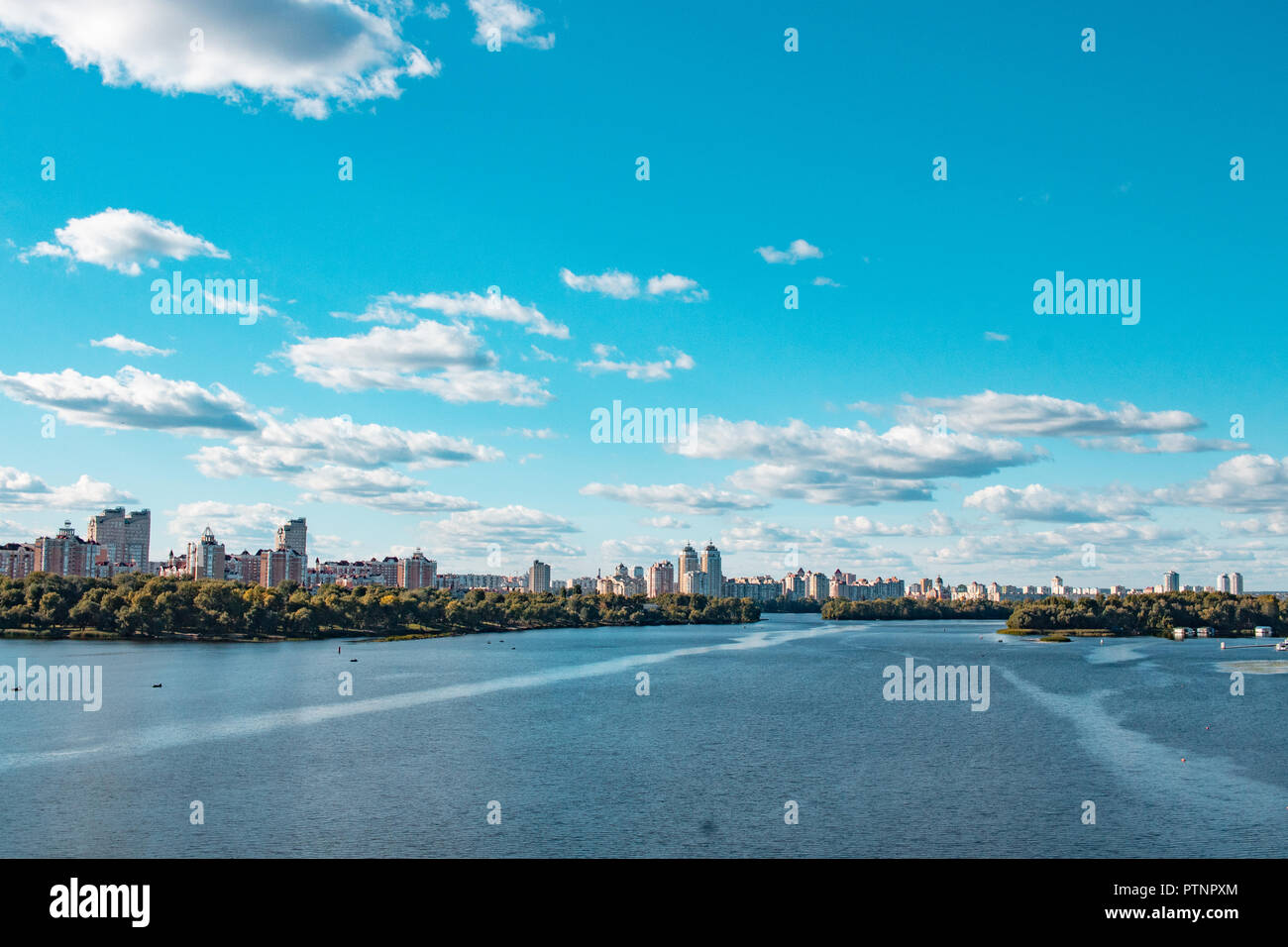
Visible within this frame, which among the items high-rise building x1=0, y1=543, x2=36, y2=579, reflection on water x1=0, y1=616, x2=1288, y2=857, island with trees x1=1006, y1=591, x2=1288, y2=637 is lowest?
island with trees x1=1006, y1=591, x2=1288, y2=637

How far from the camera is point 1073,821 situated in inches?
1282

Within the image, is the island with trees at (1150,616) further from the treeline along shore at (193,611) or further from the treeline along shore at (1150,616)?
the treeline along shore at (193,611)

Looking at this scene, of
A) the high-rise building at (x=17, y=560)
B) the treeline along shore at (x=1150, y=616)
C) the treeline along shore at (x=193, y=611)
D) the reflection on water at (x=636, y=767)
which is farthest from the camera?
the high-rise building at (x=17, y=560)

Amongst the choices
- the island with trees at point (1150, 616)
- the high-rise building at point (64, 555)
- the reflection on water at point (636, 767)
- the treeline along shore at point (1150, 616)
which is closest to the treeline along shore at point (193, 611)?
the reflection on water at point (636, 767)

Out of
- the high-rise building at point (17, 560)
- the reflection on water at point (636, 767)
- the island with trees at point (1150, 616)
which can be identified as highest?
the high-rise building at point (17, 560)

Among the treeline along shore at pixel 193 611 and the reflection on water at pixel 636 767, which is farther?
the treeline along shore at pixel 193 611

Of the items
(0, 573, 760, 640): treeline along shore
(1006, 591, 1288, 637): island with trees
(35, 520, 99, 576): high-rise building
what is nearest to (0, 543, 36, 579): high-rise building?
(35, 520, 99, 576): high-rise building

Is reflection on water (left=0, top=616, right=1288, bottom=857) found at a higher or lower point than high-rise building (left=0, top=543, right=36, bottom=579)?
lower

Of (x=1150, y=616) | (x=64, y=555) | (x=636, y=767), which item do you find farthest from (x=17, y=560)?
(x=1150, y=616)

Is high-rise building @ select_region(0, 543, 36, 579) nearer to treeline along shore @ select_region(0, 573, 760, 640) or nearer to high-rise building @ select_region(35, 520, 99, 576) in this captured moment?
high-rise building @ select_region(35, 520, 99, 576)

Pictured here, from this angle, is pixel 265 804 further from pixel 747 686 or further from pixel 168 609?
pixel 168 609

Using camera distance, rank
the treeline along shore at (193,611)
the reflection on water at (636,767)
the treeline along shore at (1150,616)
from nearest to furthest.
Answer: the reflection on water at (636,767)
the treeline along shore at (193,611)
the treeline along shore at (1150,616)

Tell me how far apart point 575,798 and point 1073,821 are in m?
17.4
